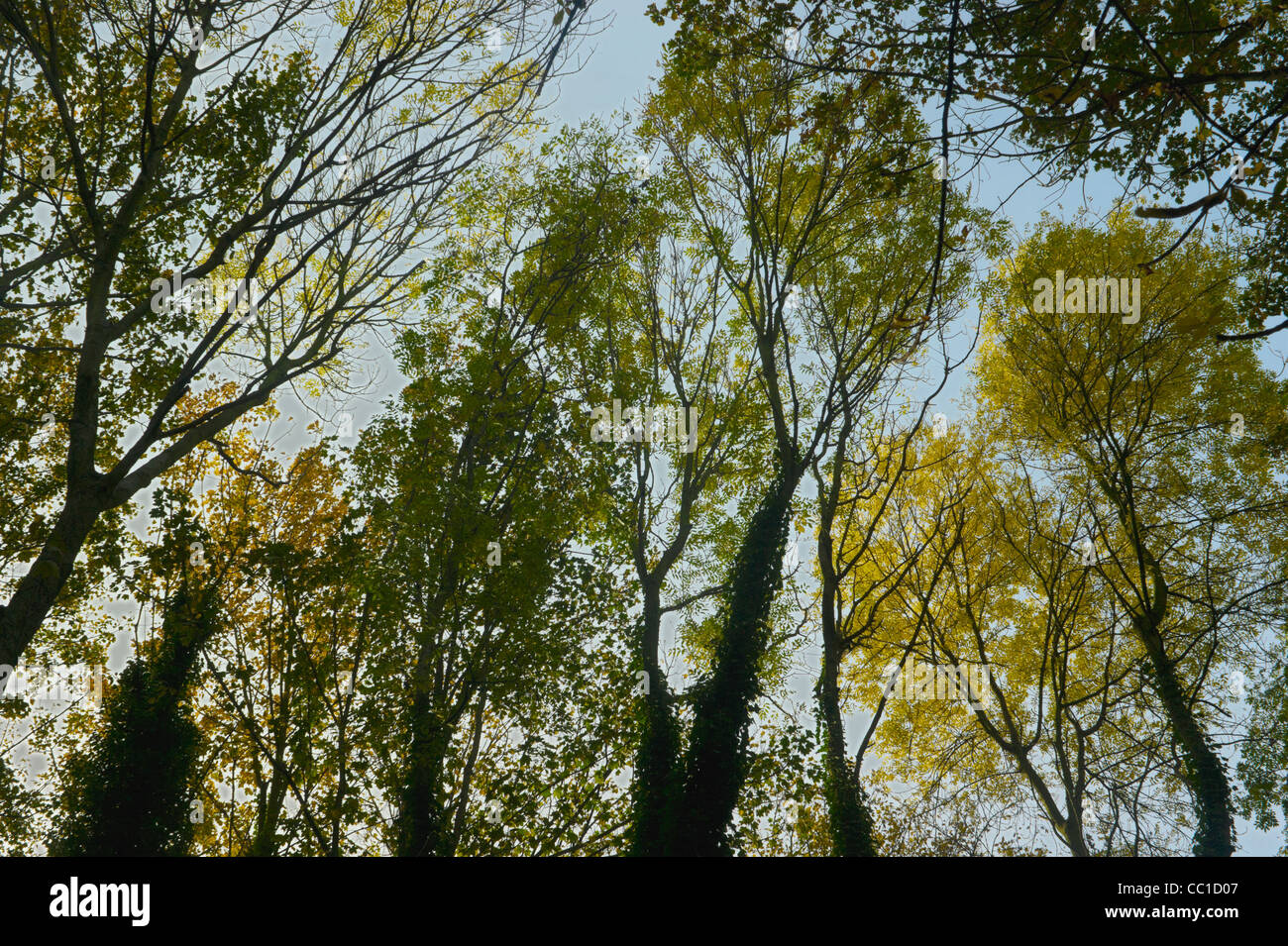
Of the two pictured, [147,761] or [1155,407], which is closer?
[147,761]

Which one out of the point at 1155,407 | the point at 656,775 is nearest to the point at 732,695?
the point at 656,775

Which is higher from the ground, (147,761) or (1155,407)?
(1155,407)

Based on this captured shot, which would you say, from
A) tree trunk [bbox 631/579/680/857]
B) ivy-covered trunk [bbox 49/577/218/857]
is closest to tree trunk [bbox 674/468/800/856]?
tree trunk [bbox 631/579/680/857]

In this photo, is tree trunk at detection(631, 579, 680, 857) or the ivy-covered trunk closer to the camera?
tree trunk at detection(631, 579, 680, 857)

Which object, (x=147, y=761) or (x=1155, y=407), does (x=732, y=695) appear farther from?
(x=1155, y=407)

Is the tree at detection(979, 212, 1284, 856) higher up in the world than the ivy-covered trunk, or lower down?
higher up

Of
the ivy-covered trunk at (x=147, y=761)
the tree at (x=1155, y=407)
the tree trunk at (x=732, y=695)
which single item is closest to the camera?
the tree trunk at (x=732, y=695)

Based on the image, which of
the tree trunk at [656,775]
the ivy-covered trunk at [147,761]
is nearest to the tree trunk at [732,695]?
the tree trunk at [656,775]

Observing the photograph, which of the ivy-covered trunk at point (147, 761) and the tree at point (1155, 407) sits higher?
the tree at point (1155, 407)

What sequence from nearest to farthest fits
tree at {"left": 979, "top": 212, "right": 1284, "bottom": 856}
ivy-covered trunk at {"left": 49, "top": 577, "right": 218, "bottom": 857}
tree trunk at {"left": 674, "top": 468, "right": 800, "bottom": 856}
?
tree trunk at {"left": 674, "top": 468, "right": 800, "bottom": 856} → ivy-covered trunk at {"left": 49, "top": 577, "right": 218, "bottom": 857} → tree at {"left": 979, "top": 212, "right": 1284, "bottom": 856}

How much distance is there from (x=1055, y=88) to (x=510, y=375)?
24.8ft

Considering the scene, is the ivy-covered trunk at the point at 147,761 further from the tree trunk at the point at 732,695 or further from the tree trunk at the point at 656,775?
the tree trunk at the point at 732,695

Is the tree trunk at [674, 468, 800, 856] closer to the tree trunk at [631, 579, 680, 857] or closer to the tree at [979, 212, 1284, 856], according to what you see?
the tree trunk at [631, 579, 680, 857]
